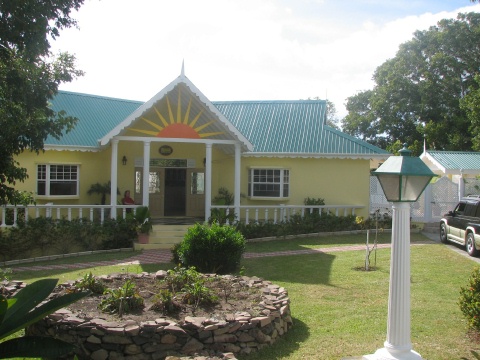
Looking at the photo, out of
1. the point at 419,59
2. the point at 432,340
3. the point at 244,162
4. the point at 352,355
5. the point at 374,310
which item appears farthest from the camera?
the point at 419,59

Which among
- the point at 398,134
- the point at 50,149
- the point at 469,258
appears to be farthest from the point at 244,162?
the point at 398,134

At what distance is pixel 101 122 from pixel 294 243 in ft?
33.0

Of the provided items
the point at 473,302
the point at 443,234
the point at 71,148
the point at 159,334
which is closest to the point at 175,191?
the point at 71,148

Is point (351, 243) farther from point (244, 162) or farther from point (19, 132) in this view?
point (19, 132)

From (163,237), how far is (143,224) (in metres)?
0.78

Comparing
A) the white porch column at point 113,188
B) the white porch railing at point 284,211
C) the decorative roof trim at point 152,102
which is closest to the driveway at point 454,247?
the white porch railing at point 284,211

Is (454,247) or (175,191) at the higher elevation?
(175,191)

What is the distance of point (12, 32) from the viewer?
7320 mm

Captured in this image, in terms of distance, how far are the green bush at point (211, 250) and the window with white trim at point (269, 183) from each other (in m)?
8.99

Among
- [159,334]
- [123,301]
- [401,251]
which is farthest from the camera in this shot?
[123,301]

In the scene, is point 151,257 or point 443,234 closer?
point 151,257

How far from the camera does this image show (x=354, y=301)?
9.06 meters

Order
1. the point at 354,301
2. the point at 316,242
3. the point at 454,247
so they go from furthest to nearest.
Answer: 1. the point at 316,242
2. the point at 454,247
3. the point at 354,301

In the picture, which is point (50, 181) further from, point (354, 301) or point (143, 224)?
point (354, 301)
